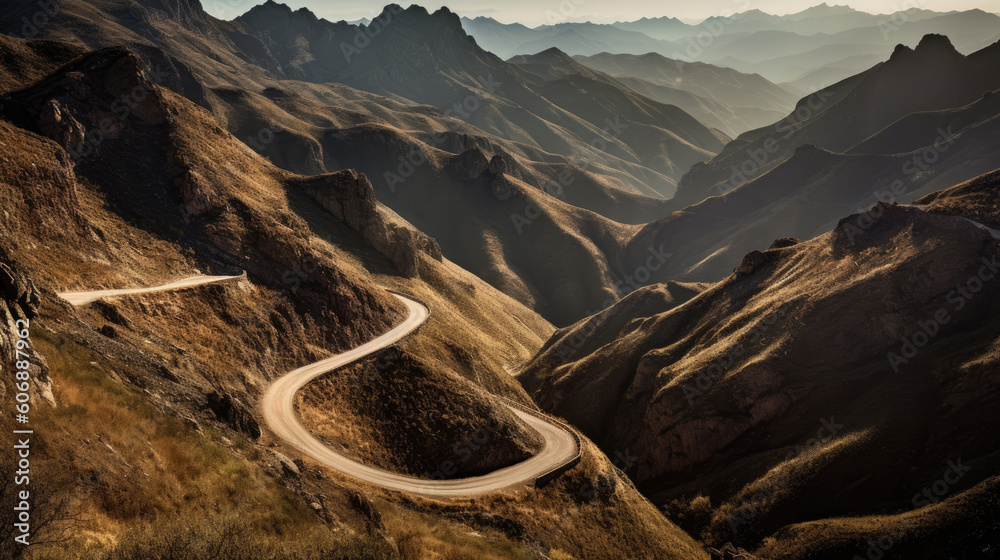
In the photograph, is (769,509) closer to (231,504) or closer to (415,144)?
(231,504)

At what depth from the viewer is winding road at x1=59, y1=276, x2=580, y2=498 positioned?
31656mm

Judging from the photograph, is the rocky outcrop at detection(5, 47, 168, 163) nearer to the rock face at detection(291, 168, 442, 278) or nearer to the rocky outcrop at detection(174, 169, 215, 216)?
the rocky outcrop at detection(174, 169, 215, 216)

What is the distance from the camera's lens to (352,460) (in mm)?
33250

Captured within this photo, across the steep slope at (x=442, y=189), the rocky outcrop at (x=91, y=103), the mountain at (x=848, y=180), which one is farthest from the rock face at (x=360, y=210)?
the mountain at (x=848, y=180)

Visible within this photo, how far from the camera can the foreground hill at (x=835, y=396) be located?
1353 inches

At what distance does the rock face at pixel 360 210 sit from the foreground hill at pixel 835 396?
109ft

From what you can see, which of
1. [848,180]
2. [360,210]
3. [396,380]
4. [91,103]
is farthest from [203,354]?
[848,180]

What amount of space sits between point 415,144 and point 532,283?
78.4m

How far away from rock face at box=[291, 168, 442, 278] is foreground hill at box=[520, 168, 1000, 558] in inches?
1312

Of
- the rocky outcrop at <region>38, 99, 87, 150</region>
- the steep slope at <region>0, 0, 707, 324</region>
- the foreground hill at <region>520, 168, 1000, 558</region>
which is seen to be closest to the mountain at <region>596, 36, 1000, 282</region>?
the steep slope at <region>0, 0, 707, 324</region>

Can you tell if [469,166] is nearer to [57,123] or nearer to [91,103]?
[91,103]

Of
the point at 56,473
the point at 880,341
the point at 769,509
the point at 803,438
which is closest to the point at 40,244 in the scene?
the point at 56,473

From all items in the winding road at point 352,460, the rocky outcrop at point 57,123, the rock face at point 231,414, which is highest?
the rocky outcrop at point 57,123

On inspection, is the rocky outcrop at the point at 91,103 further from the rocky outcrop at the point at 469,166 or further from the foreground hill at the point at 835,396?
the rocky outcrop at the point at 469,166
